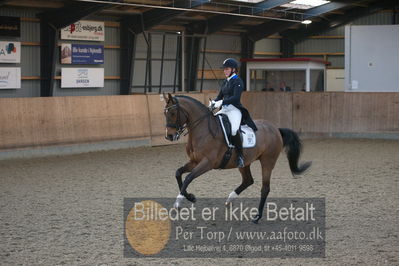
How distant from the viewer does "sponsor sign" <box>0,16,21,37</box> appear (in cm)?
1772

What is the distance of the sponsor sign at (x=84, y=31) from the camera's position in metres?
19.7

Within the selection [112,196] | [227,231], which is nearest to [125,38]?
[112,196]

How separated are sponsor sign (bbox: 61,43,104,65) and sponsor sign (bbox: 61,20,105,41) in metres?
0.24

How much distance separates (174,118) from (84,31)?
499 inches

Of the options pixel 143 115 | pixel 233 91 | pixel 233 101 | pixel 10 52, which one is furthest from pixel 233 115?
pixel 10 52

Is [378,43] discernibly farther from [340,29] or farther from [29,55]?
[29,55]

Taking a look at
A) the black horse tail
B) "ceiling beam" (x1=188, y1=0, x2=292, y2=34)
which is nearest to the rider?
the black horse tail

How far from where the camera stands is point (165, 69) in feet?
78.6

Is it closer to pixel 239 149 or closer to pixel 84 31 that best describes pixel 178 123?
pixel 239 149

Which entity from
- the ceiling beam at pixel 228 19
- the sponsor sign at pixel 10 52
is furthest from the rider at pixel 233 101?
the ceiling beam at pixel 228 19

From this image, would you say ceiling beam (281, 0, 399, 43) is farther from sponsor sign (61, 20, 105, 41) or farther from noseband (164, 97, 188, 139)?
noseband (164, 97, 188, 139)

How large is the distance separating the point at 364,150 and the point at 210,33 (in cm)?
960

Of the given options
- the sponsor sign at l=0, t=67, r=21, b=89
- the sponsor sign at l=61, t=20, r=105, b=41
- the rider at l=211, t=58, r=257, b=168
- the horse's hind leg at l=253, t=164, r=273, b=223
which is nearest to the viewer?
the horse's hind leg at l=253, t=164, r=273, b=223

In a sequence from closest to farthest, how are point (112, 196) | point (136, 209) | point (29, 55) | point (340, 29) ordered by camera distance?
point (136, 209), point (112, 196), point (29, 55), point (340, 29)
